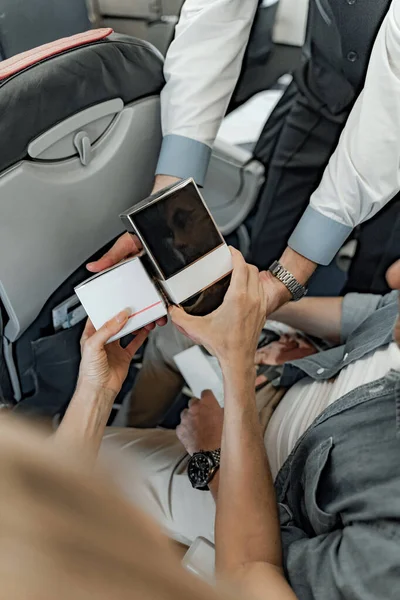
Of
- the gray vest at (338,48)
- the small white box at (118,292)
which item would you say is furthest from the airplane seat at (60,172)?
the gray vest at (338,48)

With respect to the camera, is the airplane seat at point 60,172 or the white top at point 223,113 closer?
the airplane seat at point 60,172

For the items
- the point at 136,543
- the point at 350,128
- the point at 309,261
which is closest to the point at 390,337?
the point at 309,261

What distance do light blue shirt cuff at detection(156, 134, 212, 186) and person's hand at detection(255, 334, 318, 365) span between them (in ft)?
1.36

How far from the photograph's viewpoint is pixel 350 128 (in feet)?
3.23

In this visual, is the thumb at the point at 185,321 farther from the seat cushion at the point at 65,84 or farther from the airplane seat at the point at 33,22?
the airplane seat at the point at 33,22

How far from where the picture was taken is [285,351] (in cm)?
119

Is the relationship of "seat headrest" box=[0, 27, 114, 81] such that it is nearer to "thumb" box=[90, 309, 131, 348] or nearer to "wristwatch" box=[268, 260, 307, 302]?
"thumb" box=[90, 309, 131, 348]

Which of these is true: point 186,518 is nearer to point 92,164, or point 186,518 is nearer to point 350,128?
point 92,164

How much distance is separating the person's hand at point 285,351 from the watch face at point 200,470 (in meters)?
0.29

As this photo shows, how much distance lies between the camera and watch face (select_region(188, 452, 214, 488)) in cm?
92

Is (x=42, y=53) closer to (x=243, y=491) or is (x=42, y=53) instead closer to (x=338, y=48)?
(x=338, y=48)

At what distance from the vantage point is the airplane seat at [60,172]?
32.2 inches

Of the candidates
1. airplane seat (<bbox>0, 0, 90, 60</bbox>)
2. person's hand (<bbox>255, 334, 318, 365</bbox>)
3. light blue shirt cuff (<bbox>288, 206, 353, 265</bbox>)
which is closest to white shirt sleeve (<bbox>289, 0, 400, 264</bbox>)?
light blue shirt cuff (<bbox>288, 206, 353, 265</bbox>)

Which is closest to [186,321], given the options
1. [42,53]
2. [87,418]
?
[87,418]
